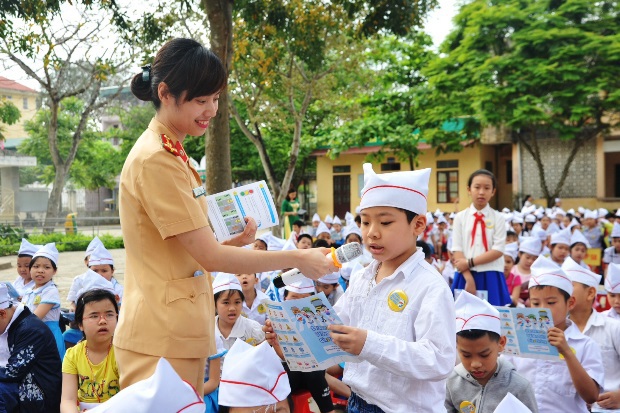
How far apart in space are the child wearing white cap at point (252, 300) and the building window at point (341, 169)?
24.6 m

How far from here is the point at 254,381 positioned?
2773 millimetres

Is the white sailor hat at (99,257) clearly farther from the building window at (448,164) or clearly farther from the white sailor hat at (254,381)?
the building window at (448,164)

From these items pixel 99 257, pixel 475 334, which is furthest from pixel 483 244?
pixel 99 257

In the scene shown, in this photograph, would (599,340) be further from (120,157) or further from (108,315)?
(120,157)

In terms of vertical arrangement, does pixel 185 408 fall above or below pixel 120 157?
below

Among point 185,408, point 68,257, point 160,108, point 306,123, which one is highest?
point 306,123

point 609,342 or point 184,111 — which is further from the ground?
point 184,111

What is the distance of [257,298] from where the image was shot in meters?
5.42

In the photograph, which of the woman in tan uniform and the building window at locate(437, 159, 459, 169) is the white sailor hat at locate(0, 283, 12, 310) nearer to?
the woman in tan uniform

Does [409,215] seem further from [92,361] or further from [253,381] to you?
[92,361]

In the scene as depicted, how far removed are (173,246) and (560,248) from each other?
657 cm

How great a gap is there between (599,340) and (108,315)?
2896 mm

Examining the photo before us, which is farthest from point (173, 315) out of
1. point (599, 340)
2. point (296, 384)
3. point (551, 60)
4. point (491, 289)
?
point (551, 60)

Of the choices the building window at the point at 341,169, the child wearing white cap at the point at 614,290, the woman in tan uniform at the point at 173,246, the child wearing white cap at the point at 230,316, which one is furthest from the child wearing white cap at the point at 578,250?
the building window at the point at 341,169
